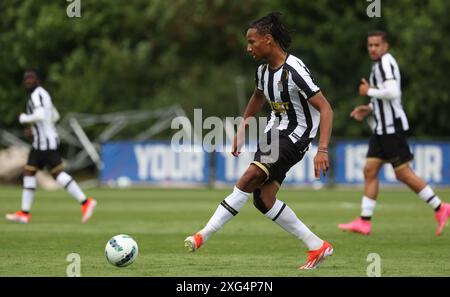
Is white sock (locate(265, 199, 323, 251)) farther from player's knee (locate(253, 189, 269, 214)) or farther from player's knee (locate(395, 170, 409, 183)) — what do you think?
player's knee (locate(395, 170, 409, 183))

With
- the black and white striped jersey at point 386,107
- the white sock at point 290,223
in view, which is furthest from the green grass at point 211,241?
the black and white striped jersey at point 386,107

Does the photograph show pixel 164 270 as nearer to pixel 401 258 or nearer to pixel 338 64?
pixel 401 258

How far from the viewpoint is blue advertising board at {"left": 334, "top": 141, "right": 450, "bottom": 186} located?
29.0 meters

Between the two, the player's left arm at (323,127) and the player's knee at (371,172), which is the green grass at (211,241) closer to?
the player's knee at (371,172)

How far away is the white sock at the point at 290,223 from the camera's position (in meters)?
9.58

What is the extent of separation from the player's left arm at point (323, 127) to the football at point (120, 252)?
6.04ft

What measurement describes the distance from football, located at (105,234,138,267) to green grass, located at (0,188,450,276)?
0.10 meters

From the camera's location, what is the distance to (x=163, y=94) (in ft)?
131

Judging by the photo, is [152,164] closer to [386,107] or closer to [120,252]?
[386,107]

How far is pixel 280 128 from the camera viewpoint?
9672mm

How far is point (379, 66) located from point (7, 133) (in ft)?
76.5

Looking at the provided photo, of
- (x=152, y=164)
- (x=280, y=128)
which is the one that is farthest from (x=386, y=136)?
(x=152, y=164)

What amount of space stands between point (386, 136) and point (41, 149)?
5.71 metres
